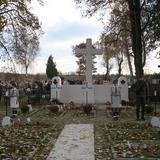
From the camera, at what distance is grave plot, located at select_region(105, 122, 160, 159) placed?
14663 millimetres

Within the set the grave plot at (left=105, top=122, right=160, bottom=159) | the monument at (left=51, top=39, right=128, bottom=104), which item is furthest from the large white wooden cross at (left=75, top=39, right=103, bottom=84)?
the grave plot at (left=105, top=122, right=160, bottom=159)

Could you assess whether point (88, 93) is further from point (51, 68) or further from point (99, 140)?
point (51, 68)

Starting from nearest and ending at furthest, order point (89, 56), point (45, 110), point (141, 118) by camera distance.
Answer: point (141, 118) → point (45, 110) → point (89, 56)

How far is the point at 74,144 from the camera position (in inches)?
666

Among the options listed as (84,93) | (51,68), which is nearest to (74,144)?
(84,93)

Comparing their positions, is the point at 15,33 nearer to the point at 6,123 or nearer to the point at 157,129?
the point at 6,123

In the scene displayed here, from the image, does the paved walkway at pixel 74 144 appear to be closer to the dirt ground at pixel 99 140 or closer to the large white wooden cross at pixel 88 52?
the dirt ground at pixel 99 140

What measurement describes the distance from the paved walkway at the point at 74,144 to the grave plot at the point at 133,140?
25.1 inches

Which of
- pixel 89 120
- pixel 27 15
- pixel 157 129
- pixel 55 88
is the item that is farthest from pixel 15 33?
pixel 157 129

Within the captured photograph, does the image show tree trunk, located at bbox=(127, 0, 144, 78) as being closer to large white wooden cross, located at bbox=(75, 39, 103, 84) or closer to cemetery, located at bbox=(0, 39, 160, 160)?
large white wooden cross, located at bbox=(75, 39, 103, 84)

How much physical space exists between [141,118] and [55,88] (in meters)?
15.1

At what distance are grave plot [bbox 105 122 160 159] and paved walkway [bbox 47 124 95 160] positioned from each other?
0.64 m

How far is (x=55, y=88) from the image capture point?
40.5 m

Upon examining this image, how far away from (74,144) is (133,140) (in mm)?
1980
